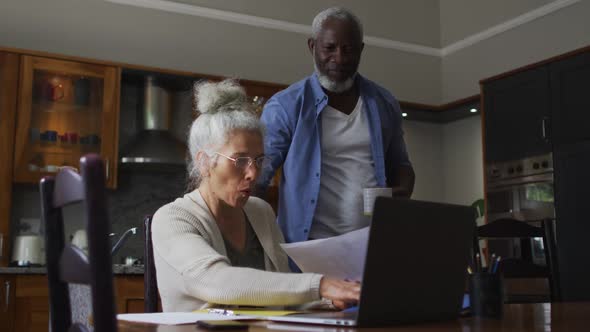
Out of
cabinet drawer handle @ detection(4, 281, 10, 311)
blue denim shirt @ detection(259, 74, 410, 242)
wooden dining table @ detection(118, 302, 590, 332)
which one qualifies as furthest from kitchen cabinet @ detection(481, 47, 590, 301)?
cabinet drawer handle @ detection(4, 281, 10, 311)

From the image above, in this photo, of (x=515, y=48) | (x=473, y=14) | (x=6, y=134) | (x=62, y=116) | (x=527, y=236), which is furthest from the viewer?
(x=473, y=14)

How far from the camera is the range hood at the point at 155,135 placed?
14.3ft

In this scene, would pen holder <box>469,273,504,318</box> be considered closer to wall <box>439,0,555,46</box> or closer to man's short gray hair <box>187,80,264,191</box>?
man's short gray hair <box>187,80,264,191</box>

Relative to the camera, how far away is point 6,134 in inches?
153

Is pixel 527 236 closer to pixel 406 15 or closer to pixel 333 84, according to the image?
pixel 333 84

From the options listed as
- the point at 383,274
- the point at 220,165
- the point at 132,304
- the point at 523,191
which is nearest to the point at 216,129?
the point at 220,165

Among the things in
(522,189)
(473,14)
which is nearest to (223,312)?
(522,189)

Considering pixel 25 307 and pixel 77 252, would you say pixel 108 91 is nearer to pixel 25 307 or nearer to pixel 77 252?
pixel 25 307

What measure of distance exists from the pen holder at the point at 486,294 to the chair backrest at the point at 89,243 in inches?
27.6

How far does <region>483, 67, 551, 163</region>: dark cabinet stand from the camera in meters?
4.42

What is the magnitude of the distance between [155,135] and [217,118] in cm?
284

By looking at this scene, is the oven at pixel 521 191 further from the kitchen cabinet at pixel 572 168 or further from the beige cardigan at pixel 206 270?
the beige cardigan at pixel 206 270

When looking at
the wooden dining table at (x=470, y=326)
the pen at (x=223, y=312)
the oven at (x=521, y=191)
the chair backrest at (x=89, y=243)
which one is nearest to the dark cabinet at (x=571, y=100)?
the oven at (x=521, y=191)

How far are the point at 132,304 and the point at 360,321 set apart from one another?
8.93ft
